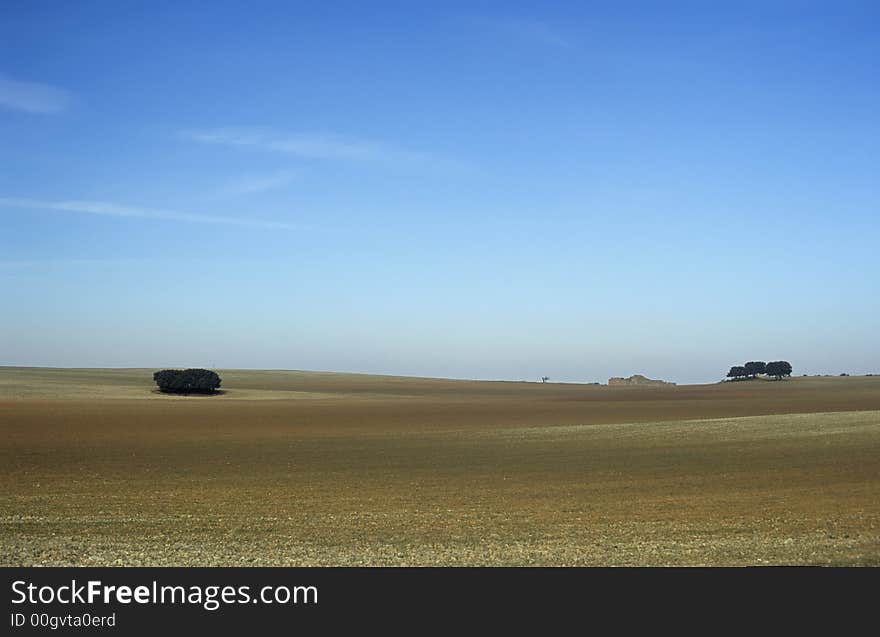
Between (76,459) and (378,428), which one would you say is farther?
(378,428)

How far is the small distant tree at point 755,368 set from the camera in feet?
641

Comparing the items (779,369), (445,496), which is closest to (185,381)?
(445,496)

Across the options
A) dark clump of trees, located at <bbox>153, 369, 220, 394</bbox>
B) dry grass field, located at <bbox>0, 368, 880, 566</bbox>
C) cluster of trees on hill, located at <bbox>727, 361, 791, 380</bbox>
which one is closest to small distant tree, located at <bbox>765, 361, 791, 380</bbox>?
cluster of trees on hill, located at <bbox>727, 361, 791, 380</bbox>

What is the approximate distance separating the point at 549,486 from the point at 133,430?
112 ft

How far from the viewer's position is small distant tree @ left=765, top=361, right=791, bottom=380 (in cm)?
18988

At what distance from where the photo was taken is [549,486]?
86.7ft

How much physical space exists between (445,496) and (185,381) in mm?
101825

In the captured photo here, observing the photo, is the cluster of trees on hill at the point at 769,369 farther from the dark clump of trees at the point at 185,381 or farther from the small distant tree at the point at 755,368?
the dark clump of trees at the point at 185,381

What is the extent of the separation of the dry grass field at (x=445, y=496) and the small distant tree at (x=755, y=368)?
150276 mm

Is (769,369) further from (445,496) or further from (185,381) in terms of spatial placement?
(445,496)

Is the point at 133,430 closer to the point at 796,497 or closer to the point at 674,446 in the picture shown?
the point at 674,446

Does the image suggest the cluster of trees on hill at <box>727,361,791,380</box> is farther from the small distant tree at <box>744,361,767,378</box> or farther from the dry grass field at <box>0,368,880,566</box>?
the dry grass field at <box>0,368,880,566</box>

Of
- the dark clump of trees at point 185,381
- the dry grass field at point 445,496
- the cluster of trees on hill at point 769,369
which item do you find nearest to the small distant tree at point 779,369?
the cluster of trees on hill at point 769,369
